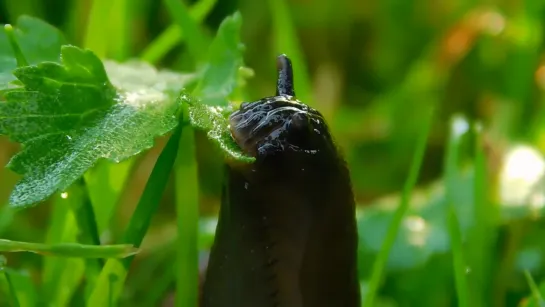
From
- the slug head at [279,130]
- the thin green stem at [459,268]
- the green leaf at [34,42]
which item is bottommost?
the thin green stem at [459,268]

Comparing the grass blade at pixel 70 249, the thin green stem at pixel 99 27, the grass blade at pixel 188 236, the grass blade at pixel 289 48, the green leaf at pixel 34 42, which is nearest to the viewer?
the grass blade at pixel 70 249

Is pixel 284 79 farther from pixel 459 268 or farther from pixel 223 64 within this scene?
pixel 459 268

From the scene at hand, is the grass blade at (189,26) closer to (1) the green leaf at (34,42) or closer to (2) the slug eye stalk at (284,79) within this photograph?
(1) the green leaf at (34,42)

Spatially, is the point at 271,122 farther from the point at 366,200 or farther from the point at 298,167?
the point at 366,200

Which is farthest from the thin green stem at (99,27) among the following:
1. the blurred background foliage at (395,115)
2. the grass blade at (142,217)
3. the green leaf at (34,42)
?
the grass blade at (142,217)

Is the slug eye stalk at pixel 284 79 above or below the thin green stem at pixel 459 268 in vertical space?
above

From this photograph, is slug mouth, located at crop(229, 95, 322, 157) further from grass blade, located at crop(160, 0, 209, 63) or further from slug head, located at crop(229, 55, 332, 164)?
grass blade, located at crop(160, 0, 209, 63)

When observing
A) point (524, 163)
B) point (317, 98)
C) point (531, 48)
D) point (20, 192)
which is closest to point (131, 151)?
point (20, 192)
